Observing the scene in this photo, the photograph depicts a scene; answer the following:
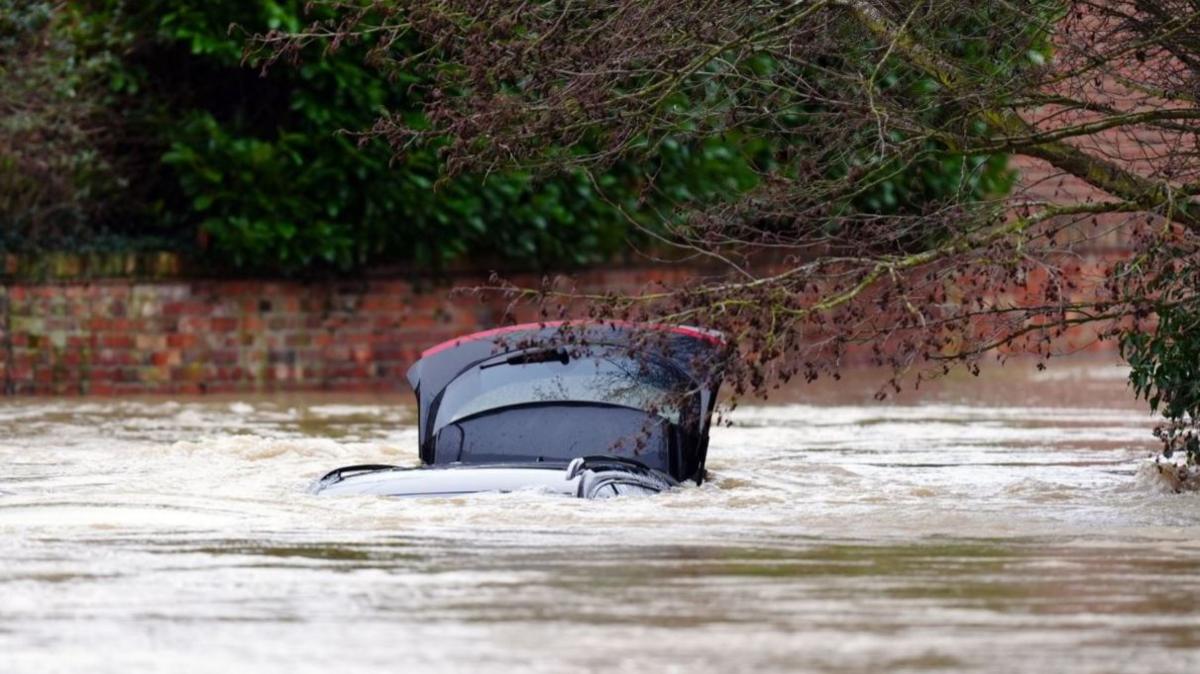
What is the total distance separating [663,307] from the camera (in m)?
11.3

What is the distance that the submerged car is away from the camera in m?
11.4

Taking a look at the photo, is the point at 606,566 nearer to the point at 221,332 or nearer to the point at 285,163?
the point at 285,163

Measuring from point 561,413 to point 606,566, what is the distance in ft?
10.7

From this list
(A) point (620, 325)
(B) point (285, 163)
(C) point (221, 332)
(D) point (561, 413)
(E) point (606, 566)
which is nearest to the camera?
(E) point (606, 566)

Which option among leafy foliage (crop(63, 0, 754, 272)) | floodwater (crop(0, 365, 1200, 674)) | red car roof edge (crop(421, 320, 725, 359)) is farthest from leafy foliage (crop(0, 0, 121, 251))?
red car roof edge (crop(421, 320, 725, 359))

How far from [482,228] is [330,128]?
5.93ft

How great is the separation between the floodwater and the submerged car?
20cm

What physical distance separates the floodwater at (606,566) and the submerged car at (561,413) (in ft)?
0.66

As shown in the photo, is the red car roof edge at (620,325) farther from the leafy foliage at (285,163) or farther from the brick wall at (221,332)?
the brick wall at (221,332)

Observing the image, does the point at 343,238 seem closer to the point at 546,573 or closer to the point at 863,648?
the point at 546,573

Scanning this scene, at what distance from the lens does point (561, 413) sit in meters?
12.6

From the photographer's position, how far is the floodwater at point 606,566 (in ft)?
23.8

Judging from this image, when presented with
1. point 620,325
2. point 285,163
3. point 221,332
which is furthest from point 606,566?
point 221,332

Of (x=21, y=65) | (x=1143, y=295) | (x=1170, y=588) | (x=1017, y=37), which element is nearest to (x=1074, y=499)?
(x=1143, y=295)
